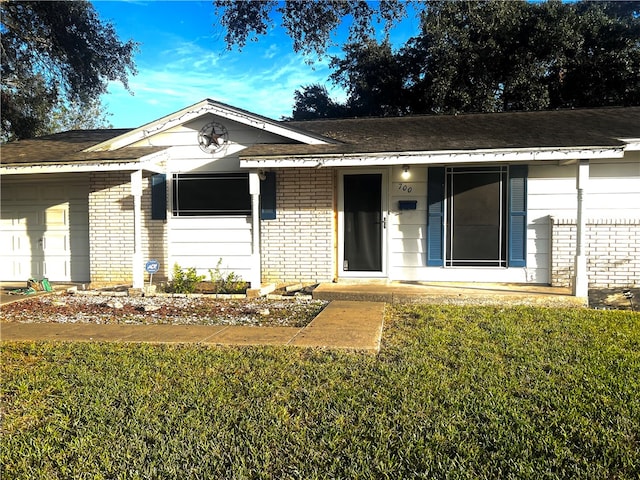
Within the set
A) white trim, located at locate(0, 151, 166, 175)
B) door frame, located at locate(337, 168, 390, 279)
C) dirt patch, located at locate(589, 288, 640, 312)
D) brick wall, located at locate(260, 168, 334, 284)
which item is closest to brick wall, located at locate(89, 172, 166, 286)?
white trim, located at locate(0, 151, 166, 175)

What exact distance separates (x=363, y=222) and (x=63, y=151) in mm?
6497

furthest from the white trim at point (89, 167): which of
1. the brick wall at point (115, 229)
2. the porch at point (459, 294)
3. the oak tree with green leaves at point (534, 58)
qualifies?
the oak tree with green leaves at point (534, 58)

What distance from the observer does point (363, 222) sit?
9.16 meters

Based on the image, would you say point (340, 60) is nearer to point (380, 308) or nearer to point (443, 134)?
point (443, 134)

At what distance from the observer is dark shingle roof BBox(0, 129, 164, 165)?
8.81 meters

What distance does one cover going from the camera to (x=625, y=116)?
9.59m

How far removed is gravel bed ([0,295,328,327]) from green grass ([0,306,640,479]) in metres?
1.52

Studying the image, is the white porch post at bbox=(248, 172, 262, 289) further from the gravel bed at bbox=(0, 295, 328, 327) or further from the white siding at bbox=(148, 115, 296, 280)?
the white siding at bbox=(148, 115, 296, 280)

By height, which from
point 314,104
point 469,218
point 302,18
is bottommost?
point 469,218

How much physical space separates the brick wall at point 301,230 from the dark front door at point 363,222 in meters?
0.39

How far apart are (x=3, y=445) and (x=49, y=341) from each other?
254 centimetres

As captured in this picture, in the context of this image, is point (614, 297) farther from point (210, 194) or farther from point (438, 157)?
point (210, 194)

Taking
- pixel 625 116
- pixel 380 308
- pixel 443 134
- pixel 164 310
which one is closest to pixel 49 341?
pixel 164 310

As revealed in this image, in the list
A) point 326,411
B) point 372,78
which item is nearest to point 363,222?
point 326,411
